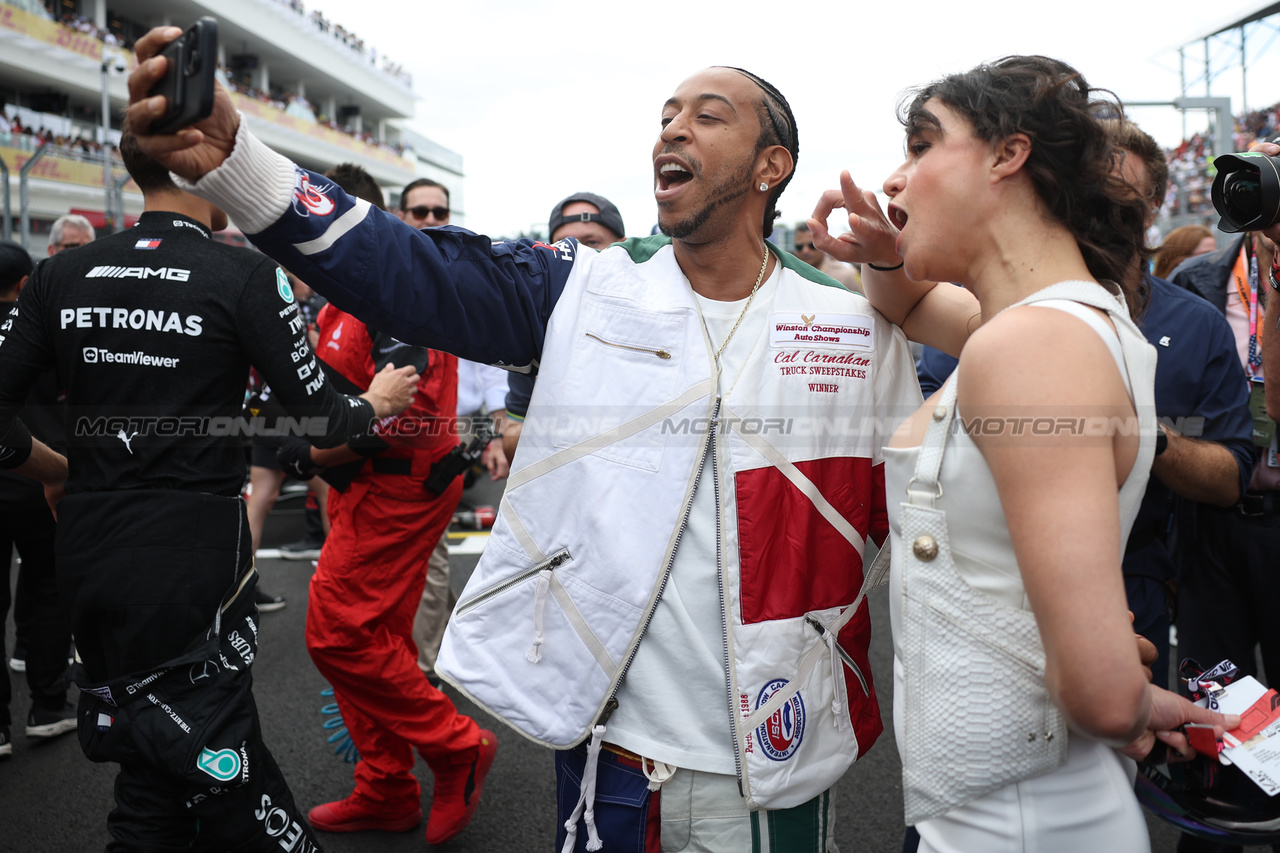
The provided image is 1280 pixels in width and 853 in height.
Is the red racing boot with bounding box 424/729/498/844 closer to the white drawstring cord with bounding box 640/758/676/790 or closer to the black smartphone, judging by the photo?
the white drawstring cord with bounding box 640/758/676/790

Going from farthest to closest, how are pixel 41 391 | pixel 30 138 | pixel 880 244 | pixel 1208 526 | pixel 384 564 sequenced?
pixel 30 138, pixel 41 391, pixel 384 564, pixel 1208 526, pixel 880 244

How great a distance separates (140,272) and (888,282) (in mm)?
1880

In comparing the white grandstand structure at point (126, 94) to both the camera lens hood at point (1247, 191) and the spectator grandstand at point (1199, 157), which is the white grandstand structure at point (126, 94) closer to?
the camera lens hood at point (1247, 191)

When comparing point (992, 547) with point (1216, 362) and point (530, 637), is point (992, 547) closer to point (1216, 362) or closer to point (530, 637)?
point (530, 637)

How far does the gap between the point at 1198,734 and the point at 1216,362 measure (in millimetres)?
1403

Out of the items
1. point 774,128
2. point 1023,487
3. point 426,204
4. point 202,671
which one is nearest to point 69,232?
point 426,204

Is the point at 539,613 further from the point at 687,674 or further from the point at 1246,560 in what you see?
the point at 1246,560

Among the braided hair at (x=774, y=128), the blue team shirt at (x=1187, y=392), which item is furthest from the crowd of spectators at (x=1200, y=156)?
the braided hair at (x=774, y=128)

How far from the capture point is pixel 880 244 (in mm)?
1889

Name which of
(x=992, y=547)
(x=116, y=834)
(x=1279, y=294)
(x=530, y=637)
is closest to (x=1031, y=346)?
(x=992, y=547)

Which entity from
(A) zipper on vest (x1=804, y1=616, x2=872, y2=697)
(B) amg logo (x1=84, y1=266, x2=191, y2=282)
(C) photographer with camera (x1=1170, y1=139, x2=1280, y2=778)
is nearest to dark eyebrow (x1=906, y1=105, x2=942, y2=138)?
(A) zipper on vest (x1=804, y1=616, x2=872, y2=697)

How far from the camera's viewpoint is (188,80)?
3.98 feet

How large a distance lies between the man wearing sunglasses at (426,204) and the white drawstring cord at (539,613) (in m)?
3.48

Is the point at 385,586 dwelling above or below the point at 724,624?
below
